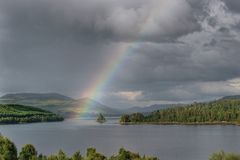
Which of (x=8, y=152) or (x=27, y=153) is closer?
(x=27, y=153)

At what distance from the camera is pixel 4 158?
8612 centimetres

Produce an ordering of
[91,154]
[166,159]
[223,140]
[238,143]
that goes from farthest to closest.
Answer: [223,140], [238,143], [166,159], [91,154]

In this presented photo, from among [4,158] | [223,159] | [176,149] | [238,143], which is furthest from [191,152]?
[4,158]

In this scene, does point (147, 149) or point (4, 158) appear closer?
point (4, 158)

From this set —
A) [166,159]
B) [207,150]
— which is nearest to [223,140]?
[207,150]

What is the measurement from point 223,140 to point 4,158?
123 m

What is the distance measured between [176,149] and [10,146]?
7467 cm

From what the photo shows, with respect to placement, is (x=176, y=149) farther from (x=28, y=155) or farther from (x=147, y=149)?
(x=28, y=155)

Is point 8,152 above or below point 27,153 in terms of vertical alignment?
→ above

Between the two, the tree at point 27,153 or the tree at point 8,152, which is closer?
the tree at point 27,153

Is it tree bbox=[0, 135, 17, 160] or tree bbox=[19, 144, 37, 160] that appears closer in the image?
tree bbox=[19, 144, 37, 160]

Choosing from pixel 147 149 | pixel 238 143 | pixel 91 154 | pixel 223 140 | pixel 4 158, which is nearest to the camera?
pixel 91 154

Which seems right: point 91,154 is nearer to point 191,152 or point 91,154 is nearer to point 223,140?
point 191,152

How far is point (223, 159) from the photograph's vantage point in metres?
78.8
